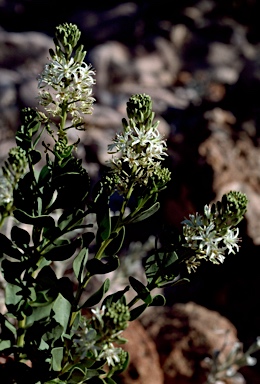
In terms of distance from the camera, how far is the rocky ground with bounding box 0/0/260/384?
2863 mm

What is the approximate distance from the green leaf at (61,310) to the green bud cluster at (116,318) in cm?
34

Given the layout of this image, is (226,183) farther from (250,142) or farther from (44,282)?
(44,282)

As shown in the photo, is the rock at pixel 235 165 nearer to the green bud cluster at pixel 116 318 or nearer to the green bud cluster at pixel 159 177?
the green bud cluster at pixel 159 177

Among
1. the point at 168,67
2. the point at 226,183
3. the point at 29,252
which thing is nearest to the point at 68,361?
the point at 29,252

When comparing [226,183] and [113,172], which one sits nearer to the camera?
[113,172]

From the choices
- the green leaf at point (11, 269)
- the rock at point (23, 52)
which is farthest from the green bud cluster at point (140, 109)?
the rock at point (23, 52)

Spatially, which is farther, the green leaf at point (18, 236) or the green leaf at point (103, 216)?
the green leaf at point (18, 236)

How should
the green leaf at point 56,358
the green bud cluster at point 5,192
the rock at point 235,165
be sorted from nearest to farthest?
the green leaf at point 56,358 < the green bud cluster at point 5,192 < the rock at point 235,165

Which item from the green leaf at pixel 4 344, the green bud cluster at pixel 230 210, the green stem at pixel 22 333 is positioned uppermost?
the green bud cluster at pixel 230 210

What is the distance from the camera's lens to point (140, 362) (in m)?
2.04

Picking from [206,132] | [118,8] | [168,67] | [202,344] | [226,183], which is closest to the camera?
[202,344]

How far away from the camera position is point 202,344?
2219 mm

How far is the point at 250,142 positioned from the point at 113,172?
2022mm

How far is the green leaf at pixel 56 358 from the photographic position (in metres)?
1.28
